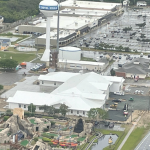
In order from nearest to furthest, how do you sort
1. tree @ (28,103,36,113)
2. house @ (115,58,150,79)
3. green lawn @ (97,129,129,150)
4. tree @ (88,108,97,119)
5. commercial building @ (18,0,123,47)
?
green lawn @ (97,129,129,150)
tree @ (88,108,97,119)
tree @ (28,103,36,113)
house @ (115,58,150,79)
commercial building @ (18,0,123,47)

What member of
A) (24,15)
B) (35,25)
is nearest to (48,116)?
(35,25)

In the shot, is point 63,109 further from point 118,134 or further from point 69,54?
point 69,54

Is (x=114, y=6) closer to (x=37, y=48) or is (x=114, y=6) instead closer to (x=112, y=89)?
(x=37, y=48)

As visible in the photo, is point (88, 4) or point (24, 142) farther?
point (88, 4)

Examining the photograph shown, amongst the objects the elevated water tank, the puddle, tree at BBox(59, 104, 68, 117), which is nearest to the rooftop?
the elevated water tank

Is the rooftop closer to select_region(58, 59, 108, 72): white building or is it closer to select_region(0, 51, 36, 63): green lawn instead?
select_region(0, 51, 36, 63): green lawn

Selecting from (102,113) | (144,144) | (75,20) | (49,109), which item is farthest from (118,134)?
(75,20)
